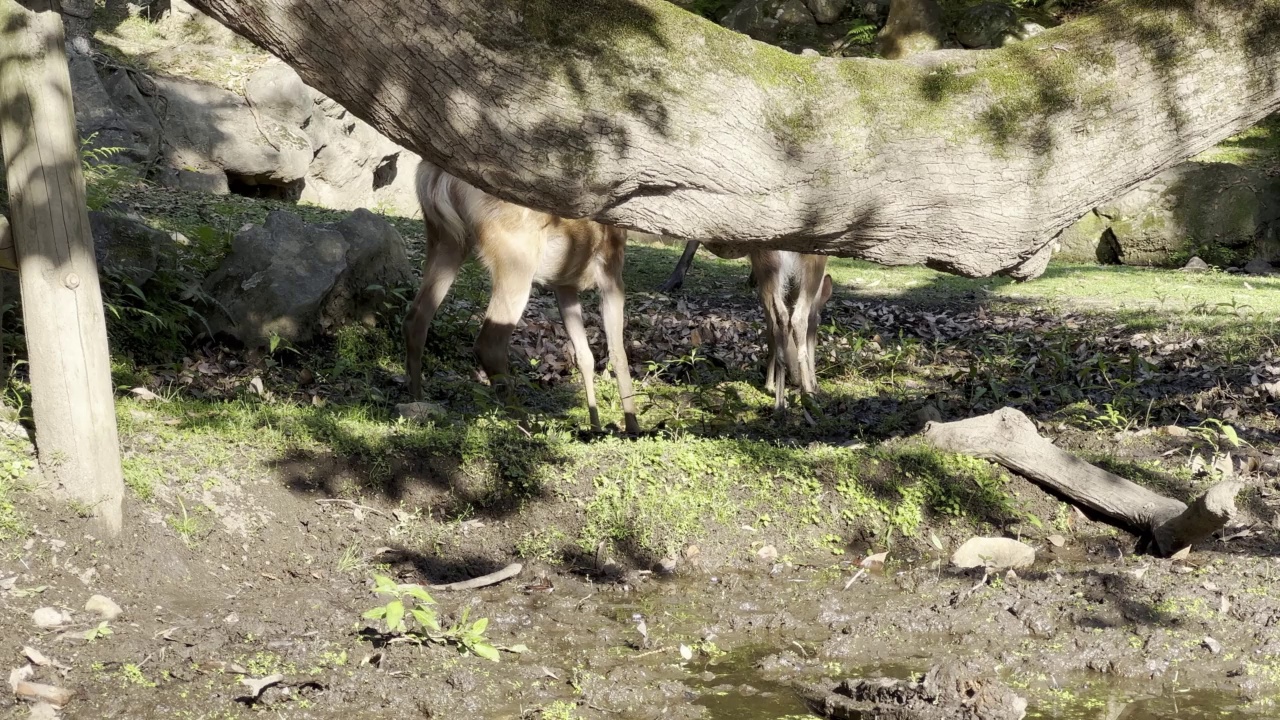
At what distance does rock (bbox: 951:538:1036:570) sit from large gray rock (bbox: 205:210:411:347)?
4.37 meters

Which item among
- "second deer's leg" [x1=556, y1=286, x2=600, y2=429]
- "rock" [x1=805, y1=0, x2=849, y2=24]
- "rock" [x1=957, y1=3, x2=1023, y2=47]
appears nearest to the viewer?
"second deer's leg" [x1=556, y1=286, x2=600, y2=429]

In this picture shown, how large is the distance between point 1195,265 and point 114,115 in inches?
454

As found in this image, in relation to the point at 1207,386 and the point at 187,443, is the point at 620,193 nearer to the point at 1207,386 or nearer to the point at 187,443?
the point at 187,443

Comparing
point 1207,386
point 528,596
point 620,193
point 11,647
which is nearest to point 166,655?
point 11,647

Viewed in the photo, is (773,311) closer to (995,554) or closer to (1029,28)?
(995,554)

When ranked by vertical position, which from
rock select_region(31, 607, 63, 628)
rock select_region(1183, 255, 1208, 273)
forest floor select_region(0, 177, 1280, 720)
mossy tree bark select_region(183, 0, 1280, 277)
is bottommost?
rock select_region(1183, 255, 1208, 273)

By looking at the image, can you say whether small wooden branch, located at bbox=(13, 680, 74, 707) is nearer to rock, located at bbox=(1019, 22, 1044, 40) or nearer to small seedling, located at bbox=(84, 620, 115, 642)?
small seedling, located at bbox=(84, 620, 115, 642)

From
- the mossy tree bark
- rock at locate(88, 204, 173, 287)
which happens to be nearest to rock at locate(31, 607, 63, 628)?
the mossy tree bark

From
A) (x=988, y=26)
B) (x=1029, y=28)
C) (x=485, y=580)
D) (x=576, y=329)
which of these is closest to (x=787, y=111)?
(x=485, y=580)

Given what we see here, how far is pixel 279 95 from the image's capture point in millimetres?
13500

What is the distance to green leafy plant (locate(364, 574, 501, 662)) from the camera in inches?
146

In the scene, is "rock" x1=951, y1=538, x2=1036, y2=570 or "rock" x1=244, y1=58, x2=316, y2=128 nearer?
"rock" x1=951, y1=538, x2=1036, y2=570

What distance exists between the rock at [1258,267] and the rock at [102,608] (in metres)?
12.6

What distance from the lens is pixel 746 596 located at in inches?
→ 190
